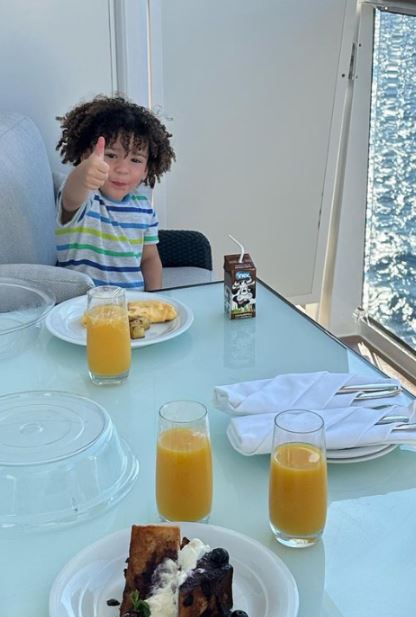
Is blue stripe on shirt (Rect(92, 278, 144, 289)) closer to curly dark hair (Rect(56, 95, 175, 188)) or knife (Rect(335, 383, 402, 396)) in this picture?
curly dark hair (Rect(56, 95, 175, 188))

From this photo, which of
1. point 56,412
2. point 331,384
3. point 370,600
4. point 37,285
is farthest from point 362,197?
point 370,600

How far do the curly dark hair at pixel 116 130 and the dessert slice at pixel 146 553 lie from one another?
1.48 m

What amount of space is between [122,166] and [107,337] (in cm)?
94

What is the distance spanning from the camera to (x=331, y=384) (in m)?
1.19

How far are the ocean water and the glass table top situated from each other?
1.69 m

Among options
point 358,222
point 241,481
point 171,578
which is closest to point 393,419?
point 241,481

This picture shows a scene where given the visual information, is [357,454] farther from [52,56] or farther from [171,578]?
[52,56]

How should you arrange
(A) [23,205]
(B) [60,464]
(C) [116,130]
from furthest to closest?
(C) [116,130] < (A) [23,205] < (B) [60,464]

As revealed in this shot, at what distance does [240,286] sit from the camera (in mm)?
1545

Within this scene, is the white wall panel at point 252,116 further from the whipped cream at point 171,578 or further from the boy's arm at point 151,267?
the whipped cream at point 171,578

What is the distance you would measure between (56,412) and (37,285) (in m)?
0.58

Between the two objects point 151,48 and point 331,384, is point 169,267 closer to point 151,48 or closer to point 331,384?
point 151,48

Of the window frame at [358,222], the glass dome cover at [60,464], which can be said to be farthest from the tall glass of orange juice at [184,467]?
the window frame at [358,222]

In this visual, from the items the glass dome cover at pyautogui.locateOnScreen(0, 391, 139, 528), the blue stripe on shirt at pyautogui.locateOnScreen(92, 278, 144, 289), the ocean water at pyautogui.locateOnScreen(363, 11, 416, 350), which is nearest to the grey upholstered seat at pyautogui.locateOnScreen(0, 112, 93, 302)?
the blue stripe on shirt at pyautogui.locateOnScreen(92, 278, 144, 289)
